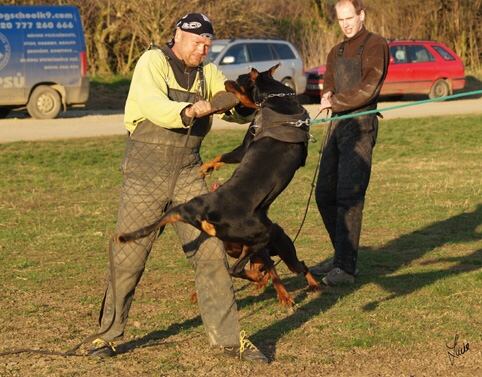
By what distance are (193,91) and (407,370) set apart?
2.03 m

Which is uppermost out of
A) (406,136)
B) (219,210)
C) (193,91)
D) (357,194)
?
(193,91)

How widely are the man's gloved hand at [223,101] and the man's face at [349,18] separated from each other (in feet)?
6.13

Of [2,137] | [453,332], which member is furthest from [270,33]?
[453,332]

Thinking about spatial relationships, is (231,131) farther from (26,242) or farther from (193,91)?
(193,91)

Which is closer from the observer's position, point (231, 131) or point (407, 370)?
point (407, 370)

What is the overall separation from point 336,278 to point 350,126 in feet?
3.85

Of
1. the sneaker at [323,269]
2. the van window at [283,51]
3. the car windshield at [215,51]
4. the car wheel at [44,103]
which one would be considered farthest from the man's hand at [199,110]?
the van window at [283,51]

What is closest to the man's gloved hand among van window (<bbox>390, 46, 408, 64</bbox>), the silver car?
the silver car

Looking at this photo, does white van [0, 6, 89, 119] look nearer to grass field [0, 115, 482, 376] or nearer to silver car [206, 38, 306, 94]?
silver car [206, 38, 306, 94]

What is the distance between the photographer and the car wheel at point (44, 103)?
59.0 feet

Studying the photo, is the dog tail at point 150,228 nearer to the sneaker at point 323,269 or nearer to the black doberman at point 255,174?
the black doberman at point 255,174

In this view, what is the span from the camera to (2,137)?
15570 mm

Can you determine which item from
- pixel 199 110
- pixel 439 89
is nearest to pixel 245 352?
pixel 199 110

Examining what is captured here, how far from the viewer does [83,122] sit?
18.1 metres
